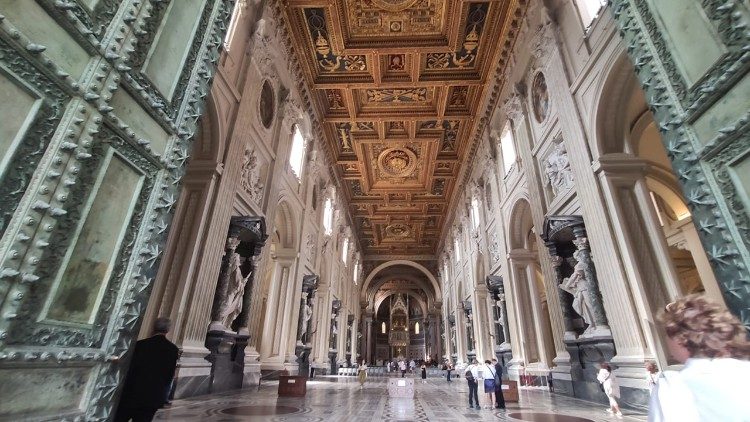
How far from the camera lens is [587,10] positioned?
7.23 metres

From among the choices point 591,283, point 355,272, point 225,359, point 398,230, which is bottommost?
point 225,359

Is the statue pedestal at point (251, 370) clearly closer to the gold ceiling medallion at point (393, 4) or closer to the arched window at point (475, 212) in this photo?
the gold ceiling medallion at point (393, 4)

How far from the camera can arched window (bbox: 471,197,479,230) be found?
1573 cm

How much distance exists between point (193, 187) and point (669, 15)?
7083 mm

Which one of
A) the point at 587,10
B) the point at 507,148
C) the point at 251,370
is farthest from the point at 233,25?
the point at 507,148

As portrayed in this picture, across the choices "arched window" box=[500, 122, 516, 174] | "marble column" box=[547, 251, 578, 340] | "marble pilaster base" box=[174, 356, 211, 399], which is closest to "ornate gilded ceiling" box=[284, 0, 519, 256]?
"arched window" box=[500, 122, 516, 174]

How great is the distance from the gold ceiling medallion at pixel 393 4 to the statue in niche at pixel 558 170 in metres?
5.86

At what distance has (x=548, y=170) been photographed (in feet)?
27.6

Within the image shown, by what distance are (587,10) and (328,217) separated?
12907 mm

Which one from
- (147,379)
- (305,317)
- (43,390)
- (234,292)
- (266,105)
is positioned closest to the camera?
(43,390)

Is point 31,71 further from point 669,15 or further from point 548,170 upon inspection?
point 548,170

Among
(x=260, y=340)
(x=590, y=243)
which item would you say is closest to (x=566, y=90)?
(x=590, y=243)

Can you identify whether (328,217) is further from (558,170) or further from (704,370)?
(704,370)

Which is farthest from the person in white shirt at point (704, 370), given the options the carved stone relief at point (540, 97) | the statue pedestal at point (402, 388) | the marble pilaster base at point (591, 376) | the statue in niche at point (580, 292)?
the carved stone relief at point (540, 97)
